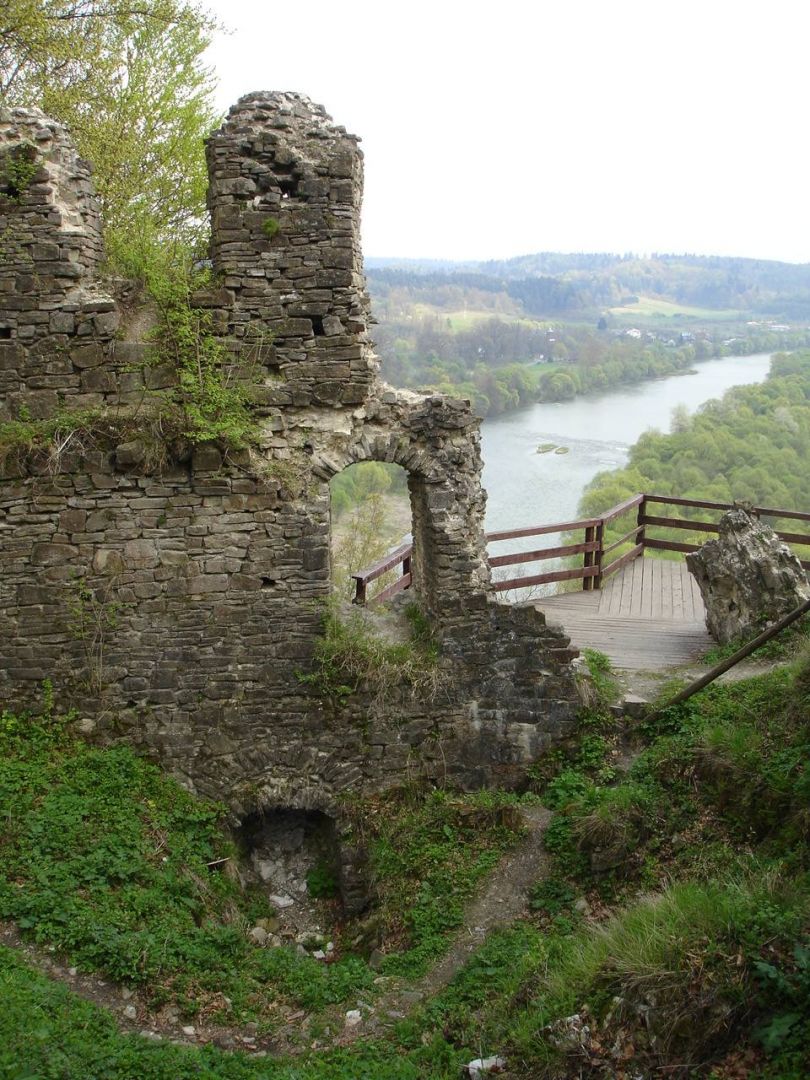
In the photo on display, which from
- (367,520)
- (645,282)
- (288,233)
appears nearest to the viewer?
(288,233)

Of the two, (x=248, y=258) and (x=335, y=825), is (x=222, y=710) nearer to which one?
(x=335, y=825)

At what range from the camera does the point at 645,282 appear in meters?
68.2

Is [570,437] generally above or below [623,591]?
below

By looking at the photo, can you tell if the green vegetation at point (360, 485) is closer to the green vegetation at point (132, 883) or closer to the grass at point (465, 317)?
the grass at point (465, 317)

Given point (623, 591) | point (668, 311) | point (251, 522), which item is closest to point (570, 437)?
point (668, 311)

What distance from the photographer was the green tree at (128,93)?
10.7m

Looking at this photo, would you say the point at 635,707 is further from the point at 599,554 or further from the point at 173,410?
the point at 173,410

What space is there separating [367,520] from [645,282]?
53.8m

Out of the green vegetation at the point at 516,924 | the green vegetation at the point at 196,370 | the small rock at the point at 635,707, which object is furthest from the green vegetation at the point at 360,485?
the green vegetation at the point at 516,924

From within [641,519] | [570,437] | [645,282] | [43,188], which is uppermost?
[645,282]

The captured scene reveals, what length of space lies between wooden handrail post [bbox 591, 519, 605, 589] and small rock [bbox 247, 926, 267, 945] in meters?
6.09

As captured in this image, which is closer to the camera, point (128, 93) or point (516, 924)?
point (516, 924)

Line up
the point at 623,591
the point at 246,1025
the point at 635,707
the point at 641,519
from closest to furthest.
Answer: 1. the point at 246,1025
2. the point at 635,707
3. the point at 623,591
4. the point at 641,519

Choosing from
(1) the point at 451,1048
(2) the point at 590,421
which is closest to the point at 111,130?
(1) the point at 451,1048
